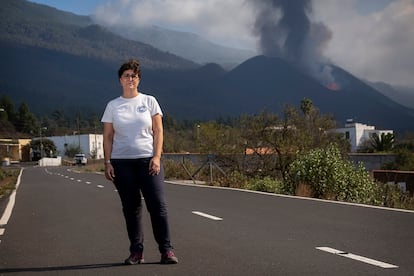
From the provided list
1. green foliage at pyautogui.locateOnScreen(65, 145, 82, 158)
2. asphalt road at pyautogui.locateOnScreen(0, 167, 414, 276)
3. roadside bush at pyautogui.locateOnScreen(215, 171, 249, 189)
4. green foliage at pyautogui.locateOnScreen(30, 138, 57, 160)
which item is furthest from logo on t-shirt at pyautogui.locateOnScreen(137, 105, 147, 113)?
green foliage at pyautogui.locateOnScreen(65, 145, 82, 158)

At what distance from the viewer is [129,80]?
22.3 feet

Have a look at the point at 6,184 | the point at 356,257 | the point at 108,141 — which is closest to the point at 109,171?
the point at 108,141

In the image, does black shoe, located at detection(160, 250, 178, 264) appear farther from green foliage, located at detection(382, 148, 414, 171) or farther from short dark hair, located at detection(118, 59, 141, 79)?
green foliage, located at detection(382, 148, 414, 171)

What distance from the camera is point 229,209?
43.6ft

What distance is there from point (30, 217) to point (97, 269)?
658cm

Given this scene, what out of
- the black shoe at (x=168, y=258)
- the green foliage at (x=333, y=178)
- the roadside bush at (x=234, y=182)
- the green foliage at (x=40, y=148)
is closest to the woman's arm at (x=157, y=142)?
the black shoe at (x=168, y=258)

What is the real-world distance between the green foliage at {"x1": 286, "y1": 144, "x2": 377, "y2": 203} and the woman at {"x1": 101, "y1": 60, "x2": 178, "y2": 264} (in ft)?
34.1

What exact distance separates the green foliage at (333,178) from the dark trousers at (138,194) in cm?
1039

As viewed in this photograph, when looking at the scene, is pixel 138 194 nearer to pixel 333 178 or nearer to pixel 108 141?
pixel 108 141

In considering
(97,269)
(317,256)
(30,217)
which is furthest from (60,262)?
(30,217)

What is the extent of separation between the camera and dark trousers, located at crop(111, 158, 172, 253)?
21.8 ft

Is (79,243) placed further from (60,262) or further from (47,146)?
(47,146)

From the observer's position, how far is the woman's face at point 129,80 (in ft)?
22.3

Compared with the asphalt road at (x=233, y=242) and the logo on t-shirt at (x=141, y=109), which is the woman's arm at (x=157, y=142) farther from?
the asphalt road at (x=233, y=242)
